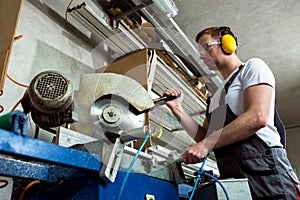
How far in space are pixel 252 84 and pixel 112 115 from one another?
59cm

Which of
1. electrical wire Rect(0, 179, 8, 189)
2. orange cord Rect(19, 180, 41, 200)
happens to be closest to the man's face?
orange cord Rect(19, 180, 41, 200)

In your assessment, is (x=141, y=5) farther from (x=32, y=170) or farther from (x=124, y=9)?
(x=32, y=170)

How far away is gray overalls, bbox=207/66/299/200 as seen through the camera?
1.06 metres

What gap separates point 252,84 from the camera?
121cm

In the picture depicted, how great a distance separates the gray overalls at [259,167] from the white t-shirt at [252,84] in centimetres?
3

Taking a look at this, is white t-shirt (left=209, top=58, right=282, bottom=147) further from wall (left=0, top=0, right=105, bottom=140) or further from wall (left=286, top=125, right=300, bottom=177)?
wall (left=286, top=125, right=300, bottom=177)

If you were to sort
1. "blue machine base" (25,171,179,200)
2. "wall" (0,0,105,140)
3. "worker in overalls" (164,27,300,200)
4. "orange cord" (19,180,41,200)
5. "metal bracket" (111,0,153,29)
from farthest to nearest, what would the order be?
"metal bracket" (111,0,153,29) → "wall" (0,0,105,140) → "worker in overalls" (164,27,300,200) → "orange cord" (19,180,41,200) → "blue machine base" (25,171,179,200)

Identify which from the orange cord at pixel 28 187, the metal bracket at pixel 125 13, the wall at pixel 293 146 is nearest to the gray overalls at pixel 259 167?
the orange cord at pixel 28 187

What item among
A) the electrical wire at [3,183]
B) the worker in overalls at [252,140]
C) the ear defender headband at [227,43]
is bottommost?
the electrical wire at [3,183]

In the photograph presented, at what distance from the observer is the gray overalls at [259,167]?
106 cm

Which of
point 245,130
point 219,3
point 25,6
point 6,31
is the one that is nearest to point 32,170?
point 6,31

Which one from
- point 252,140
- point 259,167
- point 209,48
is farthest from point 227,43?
point 259,167

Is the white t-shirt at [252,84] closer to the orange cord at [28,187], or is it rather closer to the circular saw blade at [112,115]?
the circular saw blade at [112,115]

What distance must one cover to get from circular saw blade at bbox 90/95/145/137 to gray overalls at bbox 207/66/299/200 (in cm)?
40
